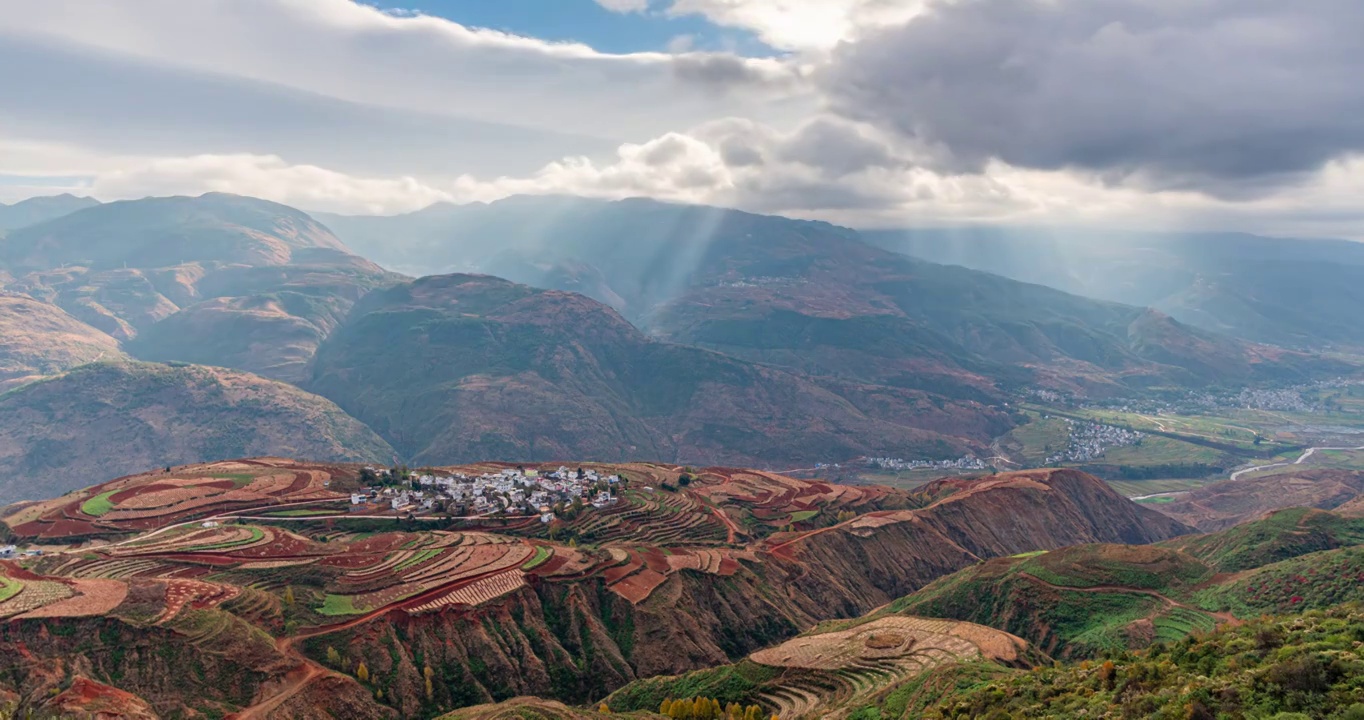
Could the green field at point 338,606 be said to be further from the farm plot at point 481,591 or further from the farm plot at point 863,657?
the farm plot at point 863,657

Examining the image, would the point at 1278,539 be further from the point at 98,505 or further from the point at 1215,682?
the point at 98,505

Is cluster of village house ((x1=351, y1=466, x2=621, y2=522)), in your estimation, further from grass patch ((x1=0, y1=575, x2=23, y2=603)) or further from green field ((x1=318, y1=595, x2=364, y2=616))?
grass patch ((x1=0, y1=575, x2=23, y2=603))

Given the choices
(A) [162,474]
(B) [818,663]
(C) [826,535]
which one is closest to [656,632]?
(B) [818,663]

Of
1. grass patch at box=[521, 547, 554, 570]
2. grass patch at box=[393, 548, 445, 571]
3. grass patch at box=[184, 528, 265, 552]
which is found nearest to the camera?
grass patch at box=[184, 528, 265, 552]

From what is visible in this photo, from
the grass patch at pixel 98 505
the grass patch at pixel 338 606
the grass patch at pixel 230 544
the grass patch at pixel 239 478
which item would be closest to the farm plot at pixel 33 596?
the grass patch at pixel 230 544

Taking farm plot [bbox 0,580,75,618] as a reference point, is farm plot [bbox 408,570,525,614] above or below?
below

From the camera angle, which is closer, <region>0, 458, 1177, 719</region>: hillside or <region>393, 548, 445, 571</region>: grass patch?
<region>0, 458, 1177, 719</region>: hillside

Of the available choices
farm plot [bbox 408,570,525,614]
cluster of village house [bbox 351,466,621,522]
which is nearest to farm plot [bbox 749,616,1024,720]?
farm plot [bbox 408,570,525,614]
